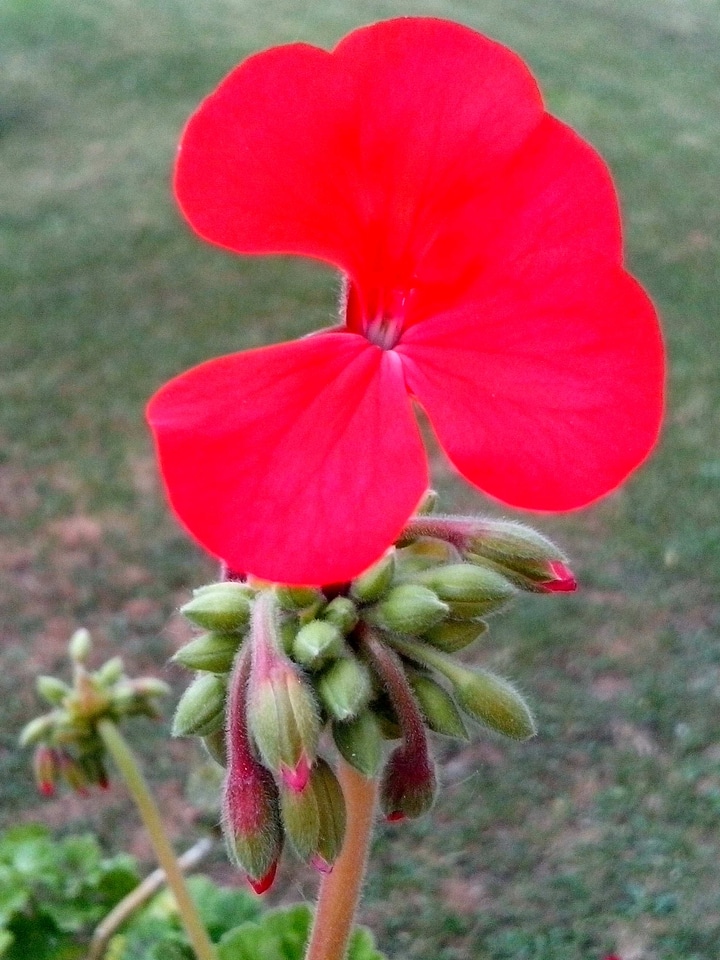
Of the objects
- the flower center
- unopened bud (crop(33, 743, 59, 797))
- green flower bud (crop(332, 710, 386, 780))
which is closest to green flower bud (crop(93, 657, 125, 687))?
unopened bud (crop(33, 743, 59, 797))

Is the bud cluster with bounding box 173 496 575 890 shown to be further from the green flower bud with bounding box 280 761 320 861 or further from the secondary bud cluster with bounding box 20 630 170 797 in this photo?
the secondary bud cluster with bounding box 20 630 170 797

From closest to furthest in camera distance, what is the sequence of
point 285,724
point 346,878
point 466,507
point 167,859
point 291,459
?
point 291,459 < point 285,724 < point 346,878 < point 167,859 < point 466,507

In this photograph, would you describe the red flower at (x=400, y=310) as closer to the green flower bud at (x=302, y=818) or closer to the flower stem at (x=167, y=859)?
the green flower bud at (x=302, y=818)

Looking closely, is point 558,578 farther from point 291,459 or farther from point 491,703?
point 291,459

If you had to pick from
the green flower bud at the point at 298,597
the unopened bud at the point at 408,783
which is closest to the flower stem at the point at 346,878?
the unopened bud at the point at 408,783

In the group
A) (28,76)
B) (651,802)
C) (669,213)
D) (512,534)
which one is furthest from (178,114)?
(512,534)

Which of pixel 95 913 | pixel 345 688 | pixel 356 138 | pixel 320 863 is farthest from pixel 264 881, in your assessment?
pixel 95 913

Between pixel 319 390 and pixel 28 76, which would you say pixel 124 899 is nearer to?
pixel 319 390
